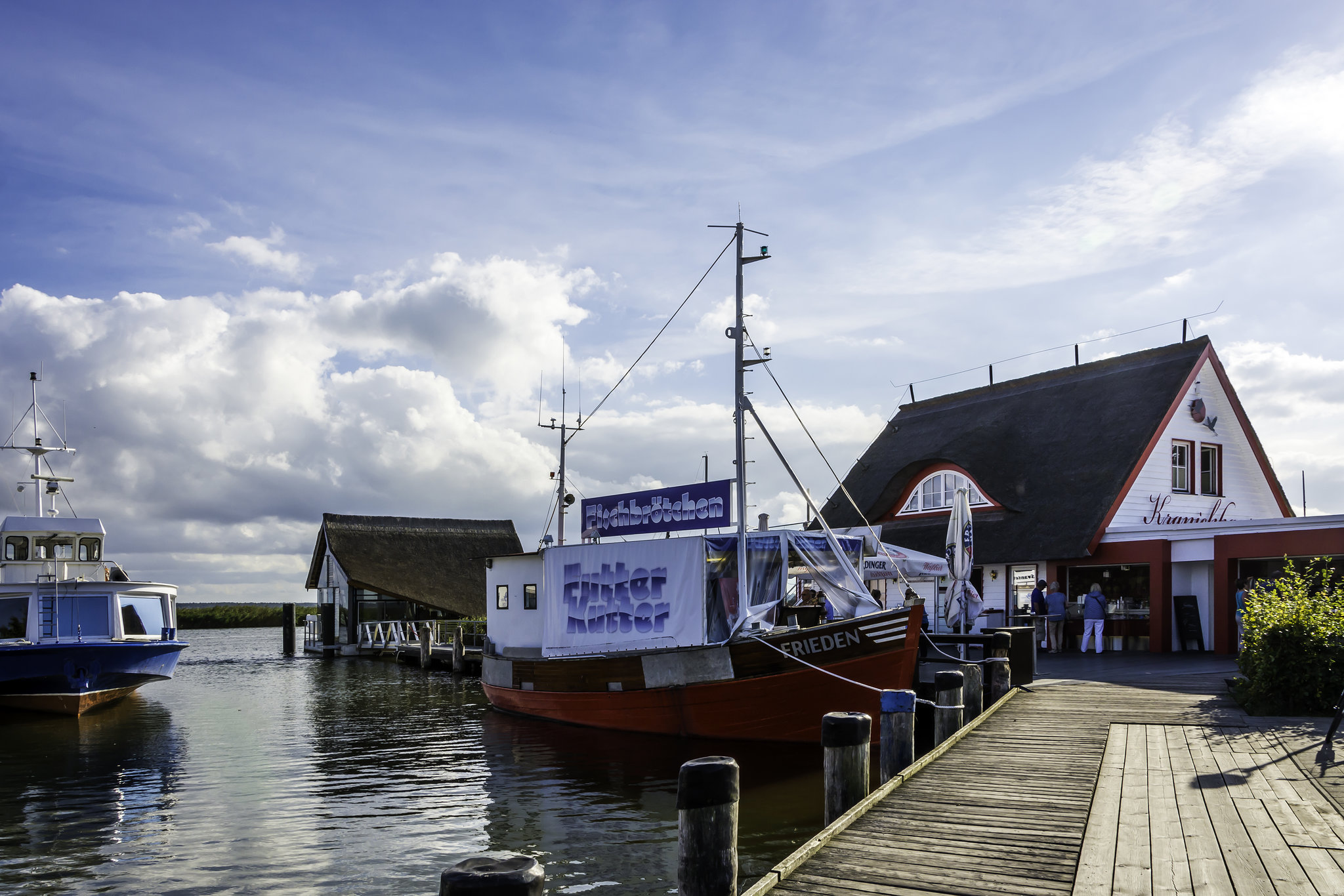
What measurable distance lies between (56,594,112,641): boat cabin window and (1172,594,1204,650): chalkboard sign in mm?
25782

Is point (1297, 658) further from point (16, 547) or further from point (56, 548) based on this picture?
point (16, 547)

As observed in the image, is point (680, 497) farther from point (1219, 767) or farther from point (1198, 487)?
point (1198, 487)

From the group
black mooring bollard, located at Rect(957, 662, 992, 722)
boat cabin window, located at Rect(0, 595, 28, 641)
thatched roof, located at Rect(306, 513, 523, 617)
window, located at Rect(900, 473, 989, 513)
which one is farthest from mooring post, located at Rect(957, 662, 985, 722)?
thatched roof, located at Rect(306, 513, 523, 617)

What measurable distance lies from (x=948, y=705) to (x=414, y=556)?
135 feet

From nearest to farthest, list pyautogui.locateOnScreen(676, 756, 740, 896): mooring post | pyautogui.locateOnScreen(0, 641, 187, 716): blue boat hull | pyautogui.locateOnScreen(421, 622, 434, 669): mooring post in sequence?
pyautogui.locateOnScreen(676, 756, 740, 896): mooring post
pyautogui.locateOnScreen(0, 641, 187, 716): blue boat hull
pyautogui.locateOnScreen(421, 622, 434, 669): mooring post

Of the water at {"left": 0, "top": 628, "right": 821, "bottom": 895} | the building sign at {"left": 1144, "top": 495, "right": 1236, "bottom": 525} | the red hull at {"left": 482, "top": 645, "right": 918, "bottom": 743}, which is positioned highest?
the building sign at {"left": 1144, "top": 495, "right": 1236, "bottom": 525}

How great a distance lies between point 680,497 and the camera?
17750 millimetres

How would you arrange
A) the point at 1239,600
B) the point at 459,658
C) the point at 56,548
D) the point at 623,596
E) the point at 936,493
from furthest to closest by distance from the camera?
1. the point at 459,658
2. the point at 936,493
3. the point at 56,548
4. the point at 1239,600
5. the point at 623,596

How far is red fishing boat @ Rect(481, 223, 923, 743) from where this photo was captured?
15758 mm

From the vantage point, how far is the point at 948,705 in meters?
11.1

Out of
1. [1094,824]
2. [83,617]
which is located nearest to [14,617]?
[83,617]

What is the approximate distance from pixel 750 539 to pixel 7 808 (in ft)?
38.5

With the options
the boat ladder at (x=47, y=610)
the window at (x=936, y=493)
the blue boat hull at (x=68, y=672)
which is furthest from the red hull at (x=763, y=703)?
the boat ladder at (x=47, y=610)

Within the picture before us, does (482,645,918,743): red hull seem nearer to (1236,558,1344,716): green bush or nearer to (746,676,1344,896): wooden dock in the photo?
(746,676,1344,896): wooden dock
